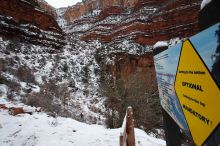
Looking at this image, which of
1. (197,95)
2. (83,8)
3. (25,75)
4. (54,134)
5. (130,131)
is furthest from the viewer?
(83,8)

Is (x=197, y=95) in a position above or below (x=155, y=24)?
below

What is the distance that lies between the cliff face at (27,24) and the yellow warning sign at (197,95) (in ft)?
76.8

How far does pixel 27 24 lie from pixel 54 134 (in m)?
20.9

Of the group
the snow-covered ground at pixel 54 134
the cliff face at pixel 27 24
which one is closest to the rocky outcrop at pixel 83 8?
the cliff face at pixel 27 24

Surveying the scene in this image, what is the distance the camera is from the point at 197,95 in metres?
1.44

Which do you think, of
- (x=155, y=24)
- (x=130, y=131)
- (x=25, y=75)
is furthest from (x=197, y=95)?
(x=155, y=24)

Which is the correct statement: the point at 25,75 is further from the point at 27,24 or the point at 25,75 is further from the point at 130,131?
the point at 130,131

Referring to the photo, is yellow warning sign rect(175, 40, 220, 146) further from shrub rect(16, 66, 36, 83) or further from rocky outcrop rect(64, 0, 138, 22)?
rocky outcrop rect(64, 0, 138, 22)

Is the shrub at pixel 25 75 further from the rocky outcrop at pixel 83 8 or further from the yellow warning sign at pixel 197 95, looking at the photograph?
the rocky outcrop at pixel 83 8

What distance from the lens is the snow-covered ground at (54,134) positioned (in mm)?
6234

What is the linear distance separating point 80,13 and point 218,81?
9022 cm

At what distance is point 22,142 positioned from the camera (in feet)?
20.5

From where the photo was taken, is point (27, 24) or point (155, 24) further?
point (155, 24)

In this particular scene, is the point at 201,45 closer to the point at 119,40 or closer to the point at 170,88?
the point at 170,88
